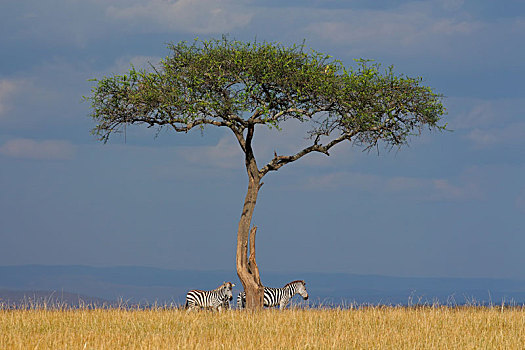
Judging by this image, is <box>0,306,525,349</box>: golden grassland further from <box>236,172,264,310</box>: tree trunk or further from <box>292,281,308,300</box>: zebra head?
<box>292,281,308,300</box>: zebra head

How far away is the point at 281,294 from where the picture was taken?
1010 inches

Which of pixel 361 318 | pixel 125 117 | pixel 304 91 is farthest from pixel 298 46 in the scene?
pixel 361 318

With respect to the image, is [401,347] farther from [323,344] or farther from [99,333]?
[99,333]

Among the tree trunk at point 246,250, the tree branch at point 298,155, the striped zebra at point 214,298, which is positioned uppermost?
the tree branch at point 298,155

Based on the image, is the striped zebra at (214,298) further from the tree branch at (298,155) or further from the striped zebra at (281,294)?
the tree branch at (298,155)

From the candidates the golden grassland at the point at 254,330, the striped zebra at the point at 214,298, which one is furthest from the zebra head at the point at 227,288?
the golden grassland at the point at 254,330

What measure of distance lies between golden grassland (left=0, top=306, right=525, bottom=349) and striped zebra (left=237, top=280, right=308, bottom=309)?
340 centimetres

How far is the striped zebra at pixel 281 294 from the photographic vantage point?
81.3ft

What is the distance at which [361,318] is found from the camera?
18.9m

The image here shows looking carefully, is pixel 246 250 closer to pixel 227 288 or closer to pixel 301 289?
pixel 227 288

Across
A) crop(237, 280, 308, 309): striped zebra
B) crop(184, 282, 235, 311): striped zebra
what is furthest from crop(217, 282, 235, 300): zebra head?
crop(237, 280, 308, 309): striped zebra

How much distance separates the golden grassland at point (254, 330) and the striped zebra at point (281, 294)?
134 inches

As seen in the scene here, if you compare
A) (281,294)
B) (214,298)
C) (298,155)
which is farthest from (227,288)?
(298,155)

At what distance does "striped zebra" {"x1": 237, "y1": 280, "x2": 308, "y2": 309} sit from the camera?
24.8 metres
